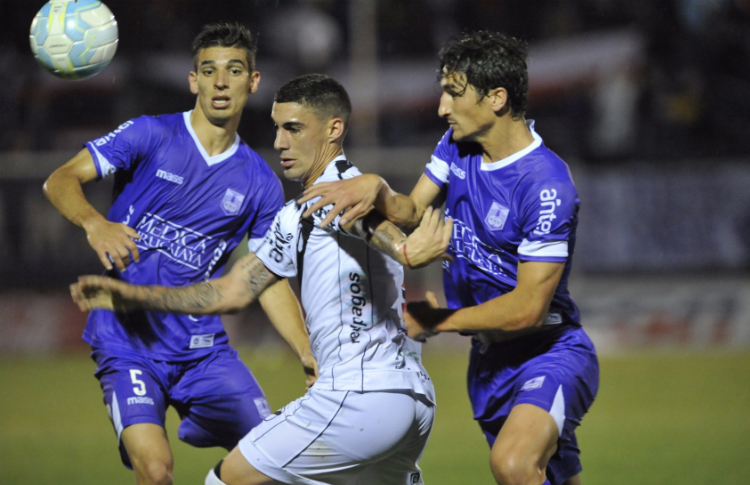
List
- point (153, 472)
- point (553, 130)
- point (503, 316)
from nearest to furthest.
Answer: point (503, 316) < point (153, 472) < point (553, 130)

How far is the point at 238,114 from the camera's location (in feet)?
17.3

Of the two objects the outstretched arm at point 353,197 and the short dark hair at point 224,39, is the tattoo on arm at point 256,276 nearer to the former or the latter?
the outstretched arm at point 353,197

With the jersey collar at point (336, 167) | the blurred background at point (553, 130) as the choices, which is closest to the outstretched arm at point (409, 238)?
the jersey collar at point (336, 167)

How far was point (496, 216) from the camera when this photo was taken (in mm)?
4402

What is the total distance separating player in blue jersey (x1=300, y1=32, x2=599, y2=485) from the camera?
409 centimetres

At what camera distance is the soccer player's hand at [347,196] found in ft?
11.7

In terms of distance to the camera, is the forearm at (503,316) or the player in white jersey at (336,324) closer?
the player in white jersey at (336,324)

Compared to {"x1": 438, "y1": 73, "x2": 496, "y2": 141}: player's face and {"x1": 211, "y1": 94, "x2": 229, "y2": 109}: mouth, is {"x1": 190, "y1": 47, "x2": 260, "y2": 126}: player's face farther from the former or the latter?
{"x1": 438, "y1": 73, "x2": 496, "y2": 141}: player's face

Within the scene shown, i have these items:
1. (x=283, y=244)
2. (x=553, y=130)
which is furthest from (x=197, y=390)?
(x=553, y=130)

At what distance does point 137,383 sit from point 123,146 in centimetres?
140

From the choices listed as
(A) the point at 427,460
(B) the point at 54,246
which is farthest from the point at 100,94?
(A) the point at 427,460

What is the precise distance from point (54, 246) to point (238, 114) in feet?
25.9

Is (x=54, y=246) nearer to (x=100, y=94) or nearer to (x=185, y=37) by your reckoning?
(x=100, y=94)

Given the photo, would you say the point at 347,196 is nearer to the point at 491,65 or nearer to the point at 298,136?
the point at 298,136
